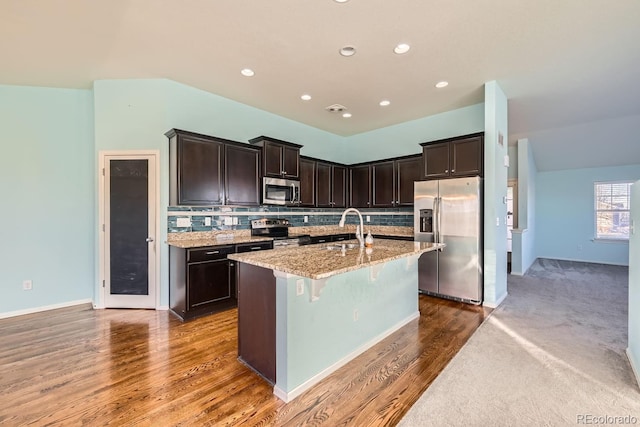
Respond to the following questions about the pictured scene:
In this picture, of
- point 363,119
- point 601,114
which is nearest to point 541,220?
point 601,114

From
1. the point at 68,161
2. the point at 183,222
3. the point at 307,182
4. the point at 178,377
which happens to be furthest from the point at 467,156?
the point at 68,161

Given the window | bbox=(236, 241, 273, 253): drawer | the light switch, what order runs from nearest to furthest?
1. bbox=(236, 241, 273, 253): drawer
2. the light switch
3. the window

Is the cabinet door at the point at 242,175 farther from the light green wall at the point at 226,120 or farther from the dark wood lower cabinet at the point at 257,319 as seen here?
the dark wood lower cabinet at the point at 257,319

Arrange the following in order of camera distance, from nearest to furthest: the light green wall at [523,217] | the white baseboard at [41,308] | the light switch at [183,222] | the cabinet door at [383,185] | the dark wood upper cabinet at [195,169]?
the white baseboard at [41,308]
the dark wood upper cabinet at [195,169]
the light switch at [183,222]
the cabinet door at [383,185]
the light green wall at [523,217]

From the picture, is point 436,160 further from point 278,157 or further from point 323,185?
point 278,157

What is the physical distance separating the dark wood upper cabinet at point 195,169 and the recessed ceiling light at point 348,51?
198cm

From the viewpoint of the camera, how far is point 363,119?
5.39 metres

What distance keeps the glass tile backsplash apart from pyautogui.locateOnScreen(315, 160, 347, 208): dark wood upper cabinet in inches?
15.3

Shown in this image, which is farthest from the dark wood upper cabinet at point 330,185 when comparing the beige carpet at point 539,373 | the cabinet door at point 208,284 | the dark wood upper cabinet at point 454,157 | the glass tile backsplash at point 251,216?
the beige carpet at point 539,373

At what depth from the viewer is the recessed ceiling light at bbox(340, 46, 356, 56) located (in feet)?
9.96

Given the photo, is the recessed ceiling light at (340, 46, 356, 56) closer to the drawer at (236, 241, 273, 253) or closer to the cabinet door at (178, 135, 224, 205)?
the cabinet door at (178, 135, 224, 205)

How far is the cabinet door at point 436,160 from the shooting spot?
4312 millimetres

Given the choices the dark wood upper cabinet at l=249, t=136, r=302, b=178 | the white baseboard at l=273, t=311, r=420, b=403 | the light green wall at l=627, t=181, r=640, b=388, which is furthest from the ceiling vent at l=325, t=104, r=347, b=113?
the light green wall at l=627, t=181, r=640, b=388

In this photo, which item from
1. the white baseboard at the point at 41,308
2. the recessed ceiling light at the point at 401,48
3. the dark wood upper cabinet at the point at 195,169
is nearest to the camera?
the recessed ceiling light at the point at 401,48
